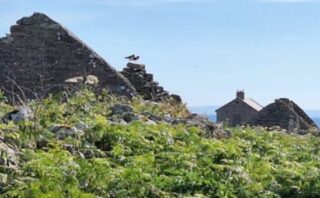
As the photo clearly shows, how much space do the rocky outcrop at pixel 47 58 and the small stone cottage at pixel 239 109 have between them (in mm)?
11164

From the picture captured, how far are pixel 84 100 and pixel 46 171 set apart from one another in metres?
4.24

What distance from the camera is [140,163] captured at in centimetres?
745

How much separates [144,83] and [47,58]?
2242 millimetres

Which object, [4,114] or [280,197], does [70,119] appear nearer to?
[4,114]

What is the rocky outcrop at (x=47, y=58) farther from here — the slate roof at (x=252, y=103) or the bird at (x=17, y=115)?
the slate roof at (x=252, y=103)

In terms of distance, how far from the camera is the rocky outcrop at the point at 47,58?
672 inches

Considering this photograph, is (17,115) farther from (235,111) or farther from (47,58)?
(235,111)

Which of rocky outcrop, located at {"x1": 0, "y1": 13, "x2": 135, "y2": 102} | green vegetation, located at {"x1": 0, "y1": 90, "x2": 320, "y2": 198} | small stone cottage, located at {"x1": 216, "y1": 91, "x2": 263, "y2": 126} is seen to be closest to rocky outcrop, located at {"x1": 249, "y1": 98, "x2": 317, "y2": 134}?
rocky outcrop, located at {"x1": 0, "y1": 13, "x2": 135, "y2": 102}

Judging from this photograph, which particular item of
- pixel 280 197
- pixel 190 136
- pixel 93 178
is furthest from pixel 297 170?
pixel 93 178

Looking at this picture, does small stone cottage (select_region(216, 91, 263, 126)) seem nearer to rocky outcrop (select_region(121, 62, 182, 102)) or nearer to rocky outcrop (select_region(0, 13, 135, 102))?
rocky outcrop (select_region(121, 62, 182, 102))

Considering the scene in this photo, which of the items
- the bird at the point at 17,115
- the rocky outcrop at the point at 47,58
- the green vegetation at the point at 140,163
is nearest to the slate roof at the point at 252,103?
the rocky outcrop at the point at 47,58

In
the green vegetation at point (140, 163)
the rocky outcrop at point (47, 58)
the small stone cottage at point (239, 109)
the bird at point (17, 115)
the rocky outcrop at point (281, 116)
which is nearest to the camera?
the green vegetation at point (140, 163)

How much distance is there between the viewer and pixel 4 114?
9.03 meters

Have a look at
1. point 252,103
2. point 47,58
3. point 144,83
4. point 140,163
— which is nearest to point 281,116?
point 144,83
